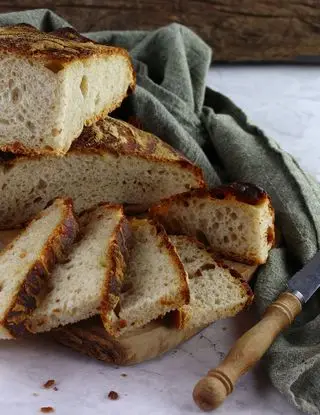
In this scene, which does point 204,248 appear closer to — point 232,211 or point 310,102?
point 232,211

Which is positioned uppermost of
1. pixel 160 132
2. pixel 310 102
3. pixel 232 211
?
pixel 232 211

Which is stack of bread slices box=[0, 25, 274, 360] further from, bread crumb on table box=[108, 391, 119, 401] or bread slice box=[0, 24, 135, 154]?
bread crumb on table box=[108, 391, 119, 401]

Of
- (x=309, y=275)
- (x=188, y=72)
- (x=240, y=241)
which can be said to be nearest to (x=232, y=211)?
(x=240, y=241)

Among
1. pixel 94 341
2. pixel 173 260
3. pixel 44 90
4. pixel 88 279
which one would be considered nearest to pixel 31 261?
pixel 88 279

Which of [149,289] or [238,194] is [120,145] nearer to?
[238,194]

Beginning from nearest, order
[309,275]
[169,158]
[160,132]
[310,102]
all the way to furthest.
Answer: [309,275] < [169,158] < [160,132] < [310,102]

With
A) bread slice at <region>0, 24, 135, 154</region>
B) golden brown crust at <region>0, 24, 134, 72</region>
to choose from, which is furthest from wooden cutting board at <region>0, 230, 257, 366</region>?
golden brown crust at <region>0, 24, 134, 72</region>

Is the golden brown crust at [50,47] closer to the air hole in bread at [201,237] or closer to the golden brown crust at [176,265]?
the golden brown crust at [176,265]
